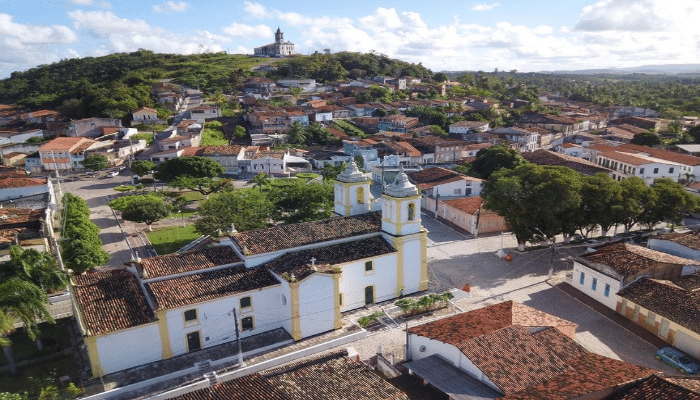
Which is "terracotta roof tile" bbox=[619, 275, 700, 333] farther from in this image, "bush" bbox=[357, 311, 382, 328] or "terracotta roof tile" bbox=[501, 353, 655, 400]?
"bush" bbox=[357, 311, 382, 328]

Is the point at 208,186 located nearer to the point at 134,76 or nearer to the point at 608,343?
the point at 608,343

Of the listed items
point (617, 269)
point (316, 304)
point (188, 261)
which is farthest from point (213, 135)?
point (617, 269)

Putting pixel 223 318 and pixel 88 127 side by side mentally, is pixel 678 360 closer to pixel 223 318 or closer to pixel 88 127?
pixel 223 318

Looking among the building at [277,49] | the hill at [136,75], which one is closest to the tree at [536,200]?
the hill at [136,75]

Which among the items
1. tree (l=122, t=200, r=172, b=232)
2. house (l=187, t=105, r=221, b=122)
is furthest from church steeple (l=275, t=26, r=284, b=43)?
tree (l=122, t=200, r=172, b=232)

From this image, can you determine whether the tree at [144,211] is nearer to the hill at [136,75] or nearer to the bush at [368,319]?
the bush at [368,319]

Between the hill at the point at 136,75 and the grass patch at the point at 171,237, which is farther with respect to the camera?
the hill at the point at 136,75

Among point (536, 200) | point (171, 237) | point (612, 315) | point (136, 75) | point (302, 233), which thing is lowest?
point (612, 315)
